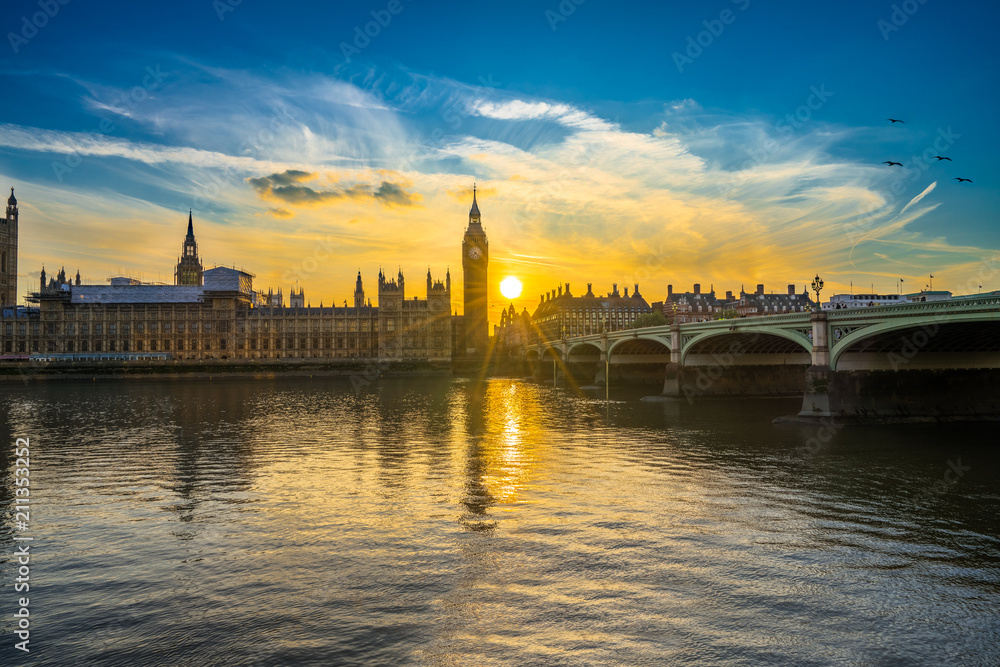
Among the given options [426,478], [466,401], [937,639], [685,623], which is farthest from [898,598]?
[466,401]

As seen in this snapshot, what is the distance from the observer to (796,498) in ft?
62.5

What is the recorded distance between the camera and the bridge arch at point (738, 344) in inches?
2042

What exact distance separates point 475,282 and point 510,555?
166 metres

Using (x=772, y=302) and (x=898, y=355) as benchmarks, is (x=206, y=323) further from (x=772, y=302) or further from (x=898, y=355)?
(x=772, y=302)

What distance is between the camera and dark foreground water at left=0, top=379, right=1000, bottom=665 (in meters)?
9.48

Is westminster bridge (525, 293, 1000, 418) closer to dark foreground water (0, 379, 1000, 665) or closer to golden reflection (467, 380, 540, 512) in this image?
dark foreground water (0, 379, 1000, 665)

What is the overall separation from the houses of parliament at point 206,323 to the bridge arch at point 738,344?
9141 cm

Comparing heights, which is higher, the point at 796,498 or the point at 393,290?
the point at 393,290

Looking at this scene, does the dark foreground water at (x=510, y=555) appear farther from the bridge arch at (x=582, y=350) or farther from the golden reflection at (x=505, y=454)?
the bridge arch at (x=582, y=350)

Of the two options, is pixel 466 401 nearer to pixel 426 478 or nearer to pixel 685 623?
pixel 426 478

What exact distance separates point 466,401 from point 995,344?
41206 millimetres

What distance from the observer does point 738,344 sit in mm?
56844

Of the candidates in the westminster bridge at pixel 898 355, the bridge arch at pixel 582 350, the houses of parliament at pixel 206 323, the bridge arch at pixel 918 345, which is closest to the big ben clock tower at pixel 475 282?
the houses of parliament at pixel 206 323

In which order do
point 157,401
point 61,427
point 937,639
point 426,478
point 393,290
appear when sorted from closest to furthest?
point 937,639 < point 426,478 < point 61,427 < point 157,401 < point 393,290
